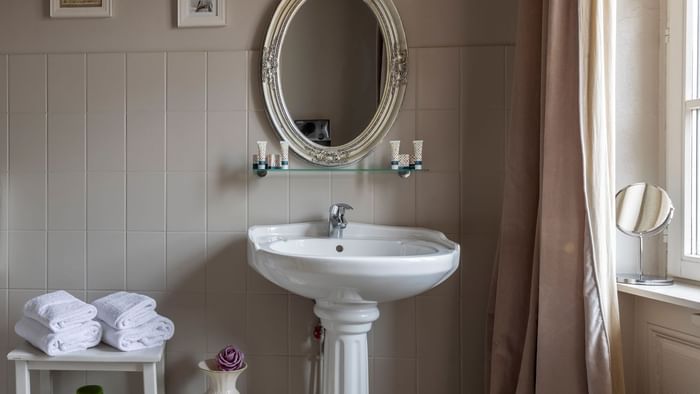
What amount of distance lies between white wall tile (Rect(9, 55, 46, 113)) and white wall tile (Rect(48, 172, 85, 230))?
27 centimetres

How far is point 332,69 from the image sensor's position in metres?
1.92

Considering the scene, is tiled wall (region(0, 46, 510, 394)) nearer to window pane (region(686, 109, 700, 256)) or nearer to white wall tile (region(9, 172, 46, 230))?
white wall tile (region(9, 172, 46, 230))

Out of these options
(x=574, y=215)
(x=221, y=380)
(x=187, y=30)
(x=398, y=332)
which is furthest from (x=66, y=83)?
A: (x=574, y=215)

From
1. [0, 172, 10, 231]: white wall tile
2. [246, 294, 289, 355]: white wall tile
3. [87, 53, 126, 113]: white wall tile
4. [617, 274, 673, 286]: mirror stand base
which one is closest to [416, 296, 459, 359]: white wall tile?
[246, 294, 289, 355]: white wall tile

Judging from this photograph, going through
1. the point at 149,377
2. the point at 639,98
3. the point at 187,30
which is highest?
the point at 187,30

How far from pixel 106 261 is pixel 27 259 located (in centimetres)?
30

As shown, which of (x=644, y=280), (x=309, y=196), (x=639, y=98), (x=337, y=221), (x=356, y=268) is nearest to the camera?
(x=356, y=268)

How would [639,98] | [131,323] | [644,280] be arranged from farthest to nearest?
[131,323], [639,98], [644,280]

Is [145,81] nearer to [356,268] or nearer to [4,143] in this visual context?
[4,143]

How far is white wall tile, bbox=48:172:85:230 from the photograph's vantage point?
6.55 ft

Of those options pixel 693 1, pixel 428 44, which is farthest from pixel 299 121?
pixel 693 1

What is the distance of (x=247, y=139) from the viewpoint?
1958 millimetres

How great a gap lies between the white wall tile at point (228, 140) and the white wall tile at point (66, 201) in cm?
50

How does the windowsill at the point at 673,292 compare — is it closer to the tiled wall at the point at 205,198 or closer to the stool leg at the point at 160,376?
the tiled wall at the point at 205,198
